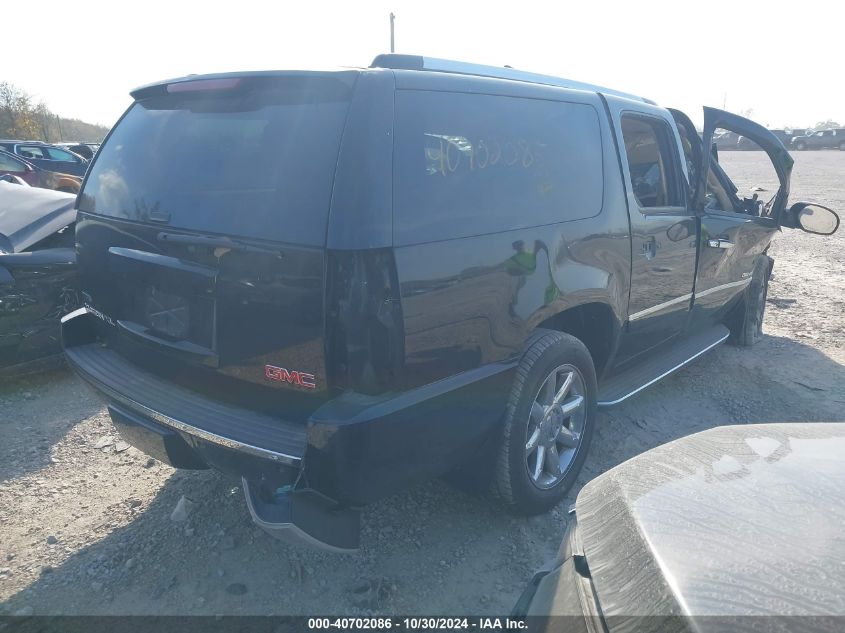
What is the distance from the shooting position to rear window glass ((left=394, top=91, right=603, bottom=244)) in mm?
2230

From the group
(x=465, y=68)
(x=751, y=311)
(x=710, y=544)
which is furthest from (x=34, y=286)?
(x=751, y=311)

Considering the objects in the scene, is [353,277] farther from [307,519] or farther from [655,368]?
[655,368]

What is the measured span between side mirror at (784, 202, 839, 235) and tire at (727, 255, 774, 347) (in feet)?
1.48

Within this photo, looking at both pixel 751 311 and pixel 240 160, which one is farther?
pixel 751 311

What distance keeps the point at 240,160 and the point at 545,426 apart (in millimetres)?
1841

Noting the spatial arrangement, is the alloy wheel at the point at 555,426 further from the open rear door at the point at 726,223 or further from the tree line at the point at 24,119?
the tree line at the point at 24,119

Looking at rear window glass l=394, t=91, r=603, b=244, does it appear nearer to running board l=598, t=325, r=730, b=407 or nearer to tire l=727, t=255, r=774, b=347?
running board l=598, t=325, r=730, b=407

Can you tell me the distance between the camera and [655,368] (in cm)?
409

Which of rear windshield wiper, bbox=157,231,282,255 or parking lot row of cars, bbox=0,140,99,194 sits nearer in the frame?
rear windshield wiper, bbox=157,231,282,255

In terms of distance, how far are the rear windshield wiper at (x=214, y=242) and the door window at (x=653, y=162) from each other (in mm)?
2437

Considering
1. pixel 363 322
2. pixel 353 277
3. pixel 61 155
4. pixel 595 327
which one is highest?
pixel 353 277

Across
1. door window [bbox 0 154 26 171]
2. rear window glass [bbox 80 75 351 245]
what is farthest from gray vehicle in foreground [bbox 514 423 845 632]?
door window [bbox 0 154 26 171]

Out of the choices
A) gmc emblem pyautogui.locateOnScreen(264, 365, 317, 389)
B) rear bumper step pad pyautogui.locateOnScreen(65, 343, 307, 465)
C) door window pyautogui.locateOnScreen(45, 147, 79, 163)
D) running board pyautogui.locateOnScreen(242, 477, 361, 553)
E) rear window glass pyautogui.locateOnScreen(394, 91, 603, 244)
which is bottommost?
running board pyautogui.locateOnScreen(242, 477, 361, 553)

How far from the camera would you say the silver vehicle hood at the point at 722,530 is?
1.23 meters
